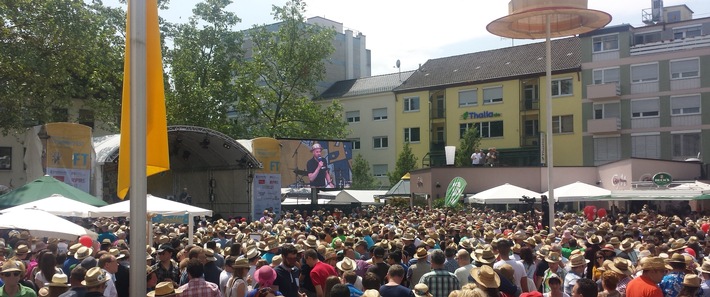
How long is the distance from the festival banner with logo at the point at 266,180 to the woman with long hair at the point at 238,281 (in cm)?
2052

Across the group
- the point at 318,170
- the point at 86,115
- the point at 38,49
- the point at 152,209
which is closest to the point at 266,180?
the point at 318,170

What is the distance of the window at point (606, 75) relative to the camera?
46312mm

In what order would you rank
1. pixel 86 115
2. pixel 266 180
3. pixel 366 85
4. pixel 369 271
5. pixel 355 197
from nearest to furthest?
pixel 369 271 < pixel 266 180 < pixel 86 115 < pixel 355 197 < pixel 366 85

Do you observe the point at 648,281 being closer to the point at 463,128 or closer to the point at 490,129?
the point at 490,129

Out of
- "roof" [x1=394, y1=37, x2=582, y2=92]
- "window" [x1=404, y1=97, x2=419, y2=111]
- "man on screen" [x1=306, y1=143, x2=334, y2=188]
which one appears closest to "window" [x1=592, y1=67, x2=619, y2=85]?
"roof" [x1=394, y1=37, x2=582, y2=92]

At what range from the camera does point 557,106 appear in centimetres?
4909

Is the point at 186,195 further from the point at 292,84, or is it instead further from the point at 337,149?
the point at 292,84

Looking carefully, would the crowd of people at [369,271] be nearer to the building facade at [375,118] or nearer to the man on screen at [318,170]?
the man on screen at [318,170]

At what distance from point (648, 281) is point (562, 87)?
143ft

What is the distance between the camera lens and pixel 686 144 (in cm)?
4431

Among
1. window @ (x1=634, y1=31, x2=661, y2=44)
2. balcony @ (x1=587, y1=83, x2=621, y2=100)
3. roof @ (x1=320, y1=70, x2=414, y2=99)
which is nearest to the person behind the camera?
window @ (x1=634, y1=31, x2=661, y2=44)

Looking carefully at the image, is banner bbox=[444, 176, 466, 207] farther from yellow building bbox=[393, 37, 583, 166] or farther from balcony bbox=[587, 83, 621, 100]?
balcony bbox=[587, 83, 621, 100]

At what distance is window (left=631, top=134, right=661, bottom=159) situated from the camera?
4528 cm

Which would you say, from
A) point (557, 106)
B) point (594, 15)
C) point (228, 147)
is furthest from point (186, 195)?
point (557, 106)
